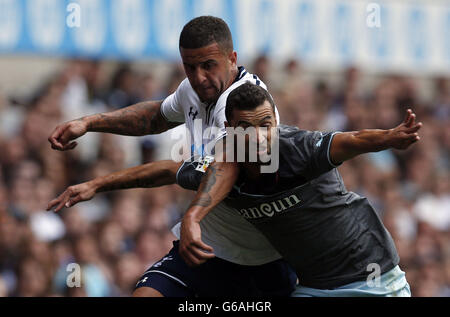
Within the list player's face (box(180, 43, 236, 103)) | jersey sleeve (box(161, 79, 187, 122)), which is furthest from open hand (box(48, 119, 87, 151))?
player's face (box(180, 43, 236, 103))

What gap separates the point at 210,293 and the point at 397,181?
242 inches

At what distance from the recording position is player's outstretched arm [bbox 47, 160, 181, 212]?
522cm

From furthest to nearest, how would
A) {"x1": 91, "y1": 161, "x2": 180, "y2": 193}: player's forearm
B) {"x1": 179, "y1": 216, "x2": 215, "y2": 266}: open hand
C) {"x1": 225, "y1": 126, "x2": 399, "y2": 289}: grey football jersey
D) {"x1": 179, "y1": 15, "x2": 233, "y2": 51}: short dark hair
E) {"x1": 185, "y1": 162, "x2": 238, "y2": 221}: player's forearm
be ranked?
{"x1": 91, "y1": 161, "x2": 180, "y2": 193}: player's forearm, {"x1": 179, "y1": 15, "x2": 233, "y2": 51}: short dark hair, {"x1": 225, "y1": 126, "x2": 399, "y2": 289}: grey football jersey, {"x1": 185, "y1": 162, "x2": 238, "y2": 221}: player's forearm, {"x1": 179, "y1": 216, "x2": 215, "y2": 266}: open hand

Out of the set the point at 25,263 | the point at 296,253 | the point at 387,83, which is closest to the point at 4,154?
the point at 25,263

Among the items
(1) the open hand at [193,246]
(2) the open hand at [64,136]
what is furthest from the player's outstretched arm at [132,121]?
(1) the open hand at [193,246]

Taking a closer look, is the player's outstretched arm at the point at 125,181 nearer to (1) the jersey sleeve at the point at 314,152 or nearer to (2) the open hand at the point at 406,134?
(1) the jersey sleeve at the point at 314,152

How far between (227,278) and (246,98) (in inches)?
54.7

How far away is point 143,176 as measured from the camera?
17.9 ft

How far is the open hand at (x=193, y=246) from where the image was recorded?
421cm

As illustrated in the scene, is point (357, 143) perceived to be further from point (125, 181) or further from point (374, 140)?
point (125, 181)

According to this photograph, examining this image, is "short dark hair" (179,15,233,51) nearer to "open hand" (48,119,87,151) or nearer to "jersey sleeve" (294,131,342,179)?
"jersey sleeve" (294,131,342,179)

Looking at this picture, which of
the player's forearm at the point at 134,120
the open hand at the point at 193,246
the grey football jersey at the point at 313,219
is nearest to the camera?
the open hand at the point at 193,246

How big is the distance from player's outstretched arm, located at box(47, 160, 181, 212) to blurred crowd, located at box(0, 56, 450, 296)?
107 inches

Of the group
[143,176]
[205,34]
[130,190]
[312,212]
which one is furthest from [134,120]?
[130,190]
